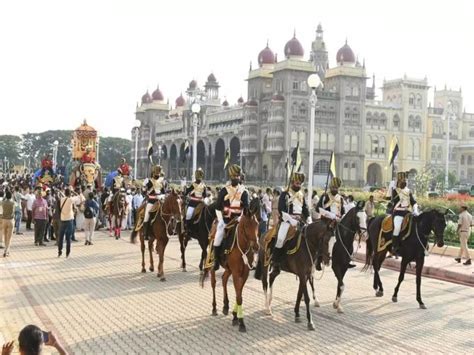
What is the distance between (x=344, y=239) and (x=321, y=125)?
68.1 metres

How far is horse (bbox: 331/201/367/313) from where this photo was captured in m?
10.7

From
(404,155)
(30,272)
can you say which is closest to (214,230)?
(30,272)

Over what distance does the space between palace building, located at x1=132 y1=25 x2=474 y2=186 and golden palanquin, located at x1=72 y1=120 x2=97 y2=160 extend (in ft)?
99.2

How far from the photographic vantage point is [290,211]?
10.5m

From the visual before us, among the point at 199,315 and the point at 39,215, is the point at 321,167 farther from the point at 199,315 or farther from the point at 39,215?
the point at 199,315

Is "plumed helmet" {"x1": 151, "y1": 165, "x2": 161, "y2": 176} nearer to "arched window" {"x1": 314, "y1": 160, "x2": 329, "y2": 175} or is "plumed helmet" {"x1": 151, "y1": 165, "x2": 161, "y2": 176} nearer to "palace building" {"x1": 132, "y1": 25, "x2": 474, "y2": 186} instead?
"palace building" {"x1": 132, "y1": 25, "x2": 474, "y2": 186}

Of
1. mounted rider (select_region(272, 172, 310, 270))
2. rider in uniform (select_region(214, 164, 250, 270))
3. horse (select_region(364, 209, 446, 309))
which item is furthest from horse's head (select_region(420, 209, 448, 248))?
rider in uniform (select_region(214, 164, 250, 270))

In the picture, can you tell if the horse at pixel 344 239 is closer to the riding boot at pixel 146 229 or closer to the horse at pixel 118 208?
the riding boot at pixel 146 229

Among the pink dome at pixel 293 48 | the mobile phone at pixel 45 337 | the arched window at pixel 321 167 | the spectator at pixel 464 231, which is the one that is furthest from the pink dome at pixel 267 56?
the mobile phone at pixel 45 337

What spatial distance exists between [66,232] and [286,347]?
10341 mm

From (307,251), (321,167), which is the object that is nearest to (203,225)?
(307,251)

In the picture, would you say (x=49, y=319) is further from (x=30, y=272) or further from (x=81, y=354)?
(x=30, y=272)

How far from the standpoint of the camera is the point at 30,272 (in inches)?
565

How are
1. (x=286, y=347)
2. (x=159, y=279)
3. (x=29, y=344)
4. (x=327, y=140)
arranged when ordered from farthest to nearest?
(x=327, y=140), (x=159, y=279), (x=286, y=347), (x=29, y=344)
